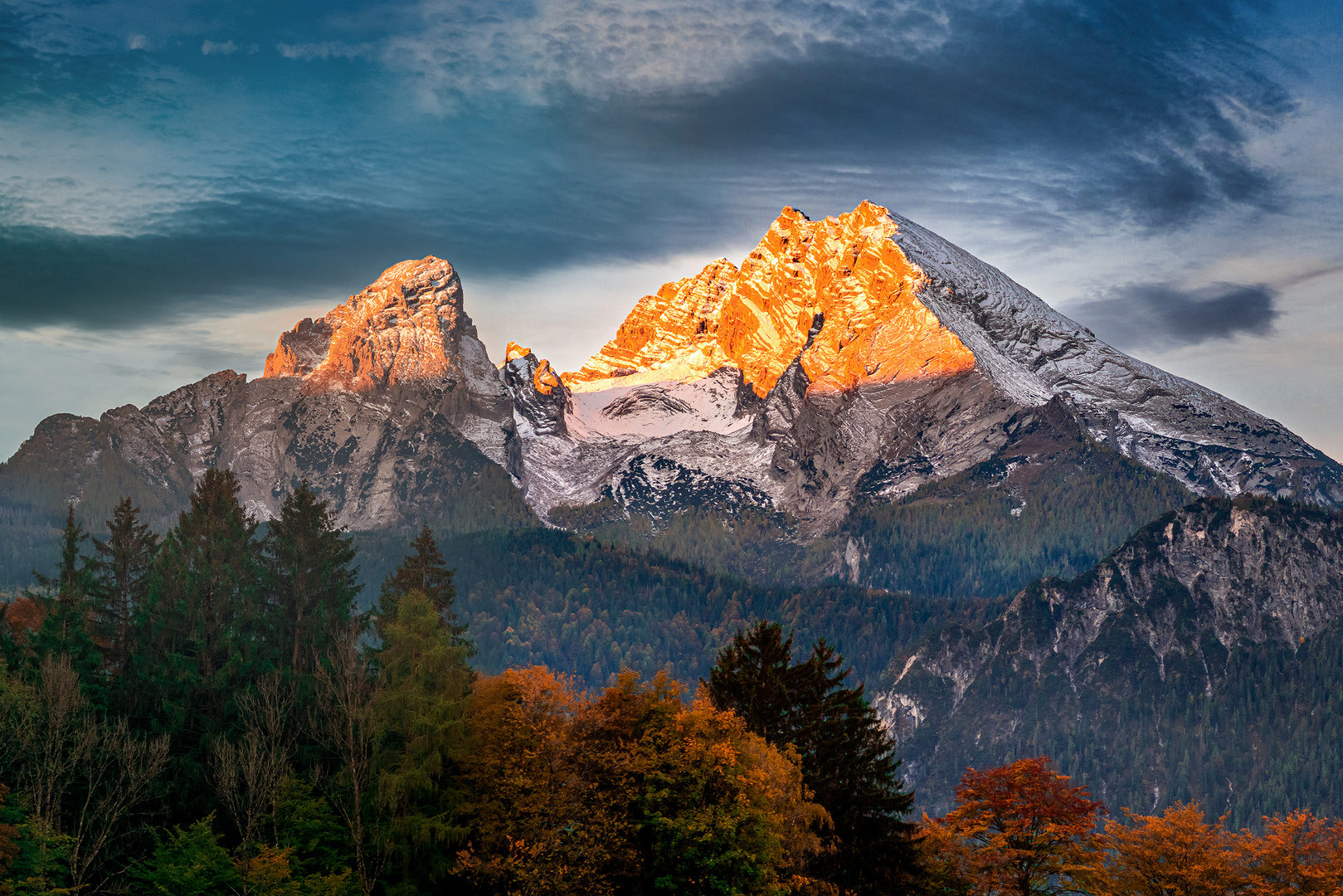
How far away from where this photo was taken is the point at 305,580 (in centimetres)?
12756

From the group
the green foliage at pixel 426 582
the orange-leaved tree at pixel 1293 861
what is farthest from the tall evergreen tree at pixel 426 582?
the orange-leaved tree at pixel 1293 861

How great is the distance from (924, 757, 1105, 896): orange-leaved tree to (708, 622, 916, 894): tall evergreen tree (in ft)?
14.7

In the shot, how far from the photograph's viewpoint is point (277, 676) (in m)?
103

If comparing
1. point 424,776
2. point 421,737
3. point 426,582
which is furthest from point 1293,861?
point 426,582

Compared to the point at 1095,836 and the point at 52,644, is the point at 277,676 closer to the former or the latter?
the point at 52,644

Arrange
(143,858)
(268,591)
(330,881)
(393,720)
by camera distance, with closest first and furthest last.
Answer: (330,881), (143,858), (393,720), (268,591)

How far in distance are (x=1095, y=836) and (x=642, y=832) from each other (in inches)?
1248

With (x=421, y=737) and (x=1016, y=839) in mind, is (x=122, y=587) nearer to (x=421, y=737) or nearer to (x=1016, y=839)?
(x=421, y=737)

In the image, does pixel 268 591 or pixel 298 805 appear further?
pixel 268 591

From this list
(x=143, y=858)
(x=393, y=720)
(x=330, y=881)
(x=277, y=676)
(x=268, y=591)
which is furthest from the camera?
(x=268, y=591)

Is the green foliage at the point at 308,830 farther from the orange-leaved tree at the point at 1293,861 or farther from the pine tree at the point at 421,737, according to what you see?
the orange-leaved tree at the point at 1293,861

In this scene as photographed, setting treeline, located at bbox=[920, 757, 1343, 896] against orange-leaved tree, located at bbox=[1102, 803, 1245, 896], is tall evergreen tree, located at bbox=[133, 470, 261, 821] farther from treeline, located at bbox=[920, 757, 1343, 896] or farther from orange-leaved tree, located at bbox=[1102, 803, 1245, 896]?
orange-leaved tree, located at bbox=[1102, 803, 1245, 896]

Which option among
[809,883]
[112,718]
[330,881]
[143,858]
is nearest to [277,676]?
[112,718]

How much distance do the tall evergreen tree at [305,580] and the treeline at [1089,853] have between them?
5349cm
